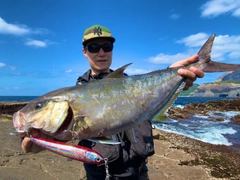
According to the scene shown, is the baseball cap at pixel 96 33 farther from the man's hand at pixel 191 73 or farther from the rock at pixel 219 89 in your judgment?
the rock at pixel 219 89

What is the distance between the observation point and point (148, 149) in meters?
3.26

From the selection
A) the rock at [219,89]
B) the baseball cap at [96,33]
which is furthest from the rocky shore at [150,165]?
the rock at [219,89]

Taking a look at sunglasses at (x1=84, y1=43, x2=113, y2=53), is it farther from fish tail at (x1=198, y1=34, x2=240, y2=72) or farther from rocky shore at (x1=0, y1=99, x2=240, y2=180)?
rocky shore at (x1=0, y1=99, x2=240, y2=180)

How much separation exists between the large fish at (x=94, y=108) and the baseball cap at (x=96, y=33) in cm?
111

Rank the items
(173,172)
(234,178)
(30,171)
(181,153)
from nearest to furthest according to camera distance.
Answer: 1. (30,171)
2. (173,172)
3. (234,178)
4. (181,153)

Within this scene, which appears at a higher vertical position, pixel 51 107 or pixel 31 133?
pixel 51 107

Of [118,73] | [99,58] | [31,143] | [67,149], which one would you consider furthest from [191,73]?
[31,143]

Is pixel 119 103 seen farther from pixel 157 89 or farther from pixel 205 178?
pixel 205 178

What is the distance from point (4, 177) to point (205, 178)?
597 centimetres

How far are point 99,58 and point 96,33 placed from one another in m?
0.44

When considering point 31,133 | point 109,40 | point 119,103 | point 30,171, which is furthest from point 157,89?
point 30,171

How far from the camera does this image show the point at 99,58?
379 centimetres

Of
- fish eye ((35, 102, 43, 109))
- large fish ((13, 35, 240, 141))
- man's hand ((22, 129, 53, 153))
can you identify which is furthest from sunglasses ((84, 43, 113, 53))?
man's hand ((22, 129, 53, 153))

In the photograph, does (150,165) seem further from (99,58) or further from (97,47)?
(97,47)
